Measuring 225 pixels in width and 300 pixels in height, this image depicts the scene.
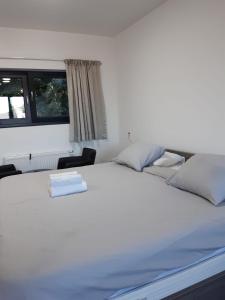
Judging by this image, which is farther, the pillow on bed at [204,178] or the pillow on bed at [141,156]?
the pillow on bed at [141,156]

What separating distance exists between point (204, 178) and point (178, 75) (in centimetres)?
143

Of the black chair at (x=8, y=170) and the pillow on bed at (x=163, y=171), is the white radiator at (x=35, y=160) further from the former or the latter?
the pillow on bed at (x=163, y=171)

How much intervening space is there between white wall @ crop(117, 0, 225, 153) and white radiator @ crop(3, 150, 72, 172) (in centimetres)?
127

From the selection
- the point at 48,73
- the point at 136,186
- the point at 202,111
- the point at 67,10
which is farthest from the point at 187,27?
the point at 48,73

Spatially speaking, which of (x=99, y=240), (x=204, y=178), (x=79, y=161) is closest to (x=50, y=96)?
(x=79, y=161)

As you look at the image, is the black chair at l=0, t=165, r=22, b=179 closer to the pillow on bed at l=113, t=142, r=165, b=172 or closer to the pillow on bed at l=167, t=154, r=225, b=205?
the pillow on bed at l=113, t=142, r=165, b=172

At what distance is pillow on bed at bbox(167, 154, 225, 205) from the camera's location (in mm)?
1722

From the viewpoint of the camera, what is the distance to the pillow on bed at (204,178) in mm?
1722

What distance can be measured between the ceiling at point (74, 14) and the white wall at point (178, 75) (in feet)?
0.78

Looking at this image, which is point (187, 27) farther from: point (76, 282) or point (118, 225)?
point (76, 282)

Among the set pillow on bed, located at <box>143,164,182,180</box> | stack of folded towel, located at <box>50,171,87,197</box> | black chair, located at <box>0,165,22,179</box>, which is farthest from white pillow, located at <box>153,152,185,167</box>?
black chair, located at <box>0,165,22,179</box>

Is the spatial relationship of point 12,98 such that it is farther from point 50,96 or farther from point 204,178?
point 204,178

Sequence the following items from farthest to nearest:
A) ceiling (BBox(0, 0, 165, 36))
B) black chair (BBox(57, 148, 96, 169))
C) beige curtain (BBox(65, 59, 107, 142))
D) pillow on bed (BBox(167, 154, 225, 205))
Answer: beige curtain (BBox(65, 59, 107, 142)) → black chair (BBox(57, 148, 96, 169)) → ceiling (BBox(0, 0, 165, 36)) → pillow on bed (BBox(167, 154, 225, 205))

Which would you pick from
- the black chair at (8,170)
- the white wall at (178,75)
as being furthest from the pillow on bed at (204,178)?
the black chair at (8,170)
